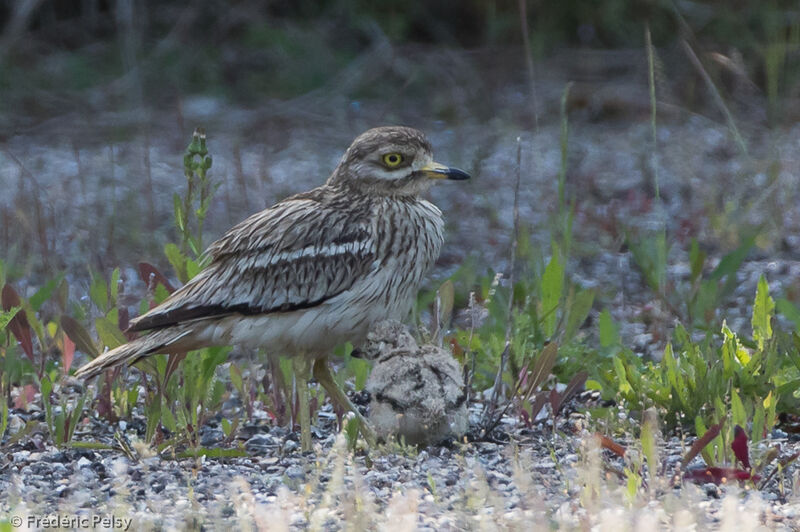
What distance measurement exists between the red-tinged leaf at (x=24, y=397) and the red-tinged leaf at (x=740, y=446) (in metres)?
2.75

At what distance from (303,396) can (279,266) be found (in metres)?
0.54

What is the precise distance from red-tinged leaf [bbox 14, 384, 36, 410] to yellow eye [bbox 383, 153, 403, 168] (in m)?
1.68

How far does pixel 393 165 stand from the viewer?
5.00 m

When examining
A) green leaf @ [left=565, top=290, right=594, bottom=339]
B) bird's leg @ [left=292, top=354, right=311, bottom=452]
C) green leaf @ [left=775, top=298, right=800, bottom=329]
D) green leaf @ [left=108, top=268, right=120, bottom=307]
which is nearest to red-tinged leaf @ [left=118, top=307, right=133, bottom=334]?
green leaf @ [left=108, top=268, right=120, bottom=307]

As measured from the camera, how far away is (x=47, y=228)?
757 centimetres

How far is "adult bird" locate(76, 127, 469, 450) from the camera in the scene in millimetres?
4539

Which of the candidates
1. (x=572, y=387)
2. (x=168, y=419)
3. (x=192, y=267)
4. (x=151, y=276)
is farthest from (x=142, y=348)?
(x=572, y=387)

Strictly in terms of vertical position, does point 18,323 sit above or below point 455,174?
below

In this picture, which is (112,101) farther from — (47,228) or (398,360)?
(398,360)

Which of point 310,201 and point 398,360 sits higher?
point 310,201

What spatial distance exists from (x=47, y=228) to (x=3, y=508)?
4.09m

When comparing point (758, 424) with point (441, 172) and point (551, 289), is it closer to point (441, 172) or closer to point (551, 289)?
point (551, 289)

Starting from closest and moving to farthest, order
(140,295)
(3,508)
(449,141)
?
(3,508)
(140,295)
(449,141)

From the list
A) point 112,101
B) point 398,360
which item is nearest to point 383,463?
point 398,360
